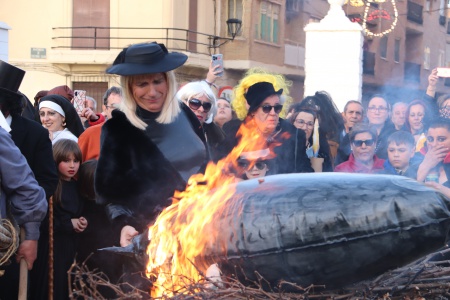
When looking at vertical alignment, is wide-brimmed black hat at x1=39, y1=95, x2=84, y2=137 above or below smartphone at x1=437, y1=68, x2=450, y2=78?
below

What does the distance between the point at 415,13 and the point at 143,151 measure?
40.8 m

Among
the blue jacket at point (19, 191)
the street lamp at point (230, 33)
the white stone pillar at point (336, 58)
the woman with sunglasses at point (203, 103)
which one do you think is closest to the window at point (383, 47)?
the street lamp at point (230, 33)

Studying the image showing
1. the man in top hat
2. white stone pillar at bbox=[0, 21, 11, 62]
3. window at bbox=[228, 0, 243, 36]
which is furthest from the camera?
window at bbox=[228, 0, 243, 36]

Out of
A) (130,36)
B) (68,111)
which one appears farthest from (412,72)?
(68,111)

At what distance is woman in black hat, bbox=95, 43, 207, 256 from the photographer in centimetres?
411

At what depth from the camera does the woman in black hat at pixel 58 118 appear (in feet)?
24.4

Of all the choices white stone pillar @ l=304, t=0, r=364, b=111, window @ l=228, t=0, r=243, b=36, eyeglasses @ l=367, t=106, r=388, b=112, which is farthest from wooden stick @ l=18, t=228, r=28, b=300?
window @ l=228, t=0, r=243, b=36

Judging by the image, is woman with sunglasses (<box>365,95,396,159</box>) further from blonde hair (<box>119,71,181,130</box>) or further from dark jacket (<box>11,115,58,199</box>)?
blonde hair (<box>119,71,181,130</box>)

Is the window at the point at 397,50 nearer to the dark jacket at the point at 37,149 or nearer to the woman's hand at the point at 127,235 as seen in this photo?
the dark jacket at the point at 37,149

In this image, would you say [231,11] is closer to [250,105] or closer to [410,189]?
[250,105]

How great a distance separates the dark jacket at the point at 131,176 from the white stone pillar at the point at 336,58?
7.94 meters

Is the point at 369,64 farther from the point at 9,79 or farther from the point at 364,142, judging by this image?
the point at 9,79

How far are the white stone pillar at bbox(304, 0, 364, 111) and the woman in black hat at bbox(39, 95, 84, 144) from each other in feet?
16.3

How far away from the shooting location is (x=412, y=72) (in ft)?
136
